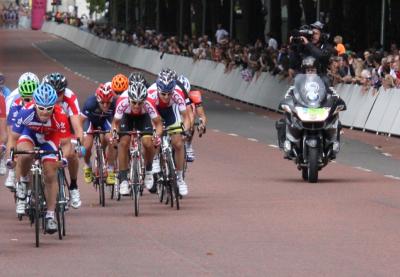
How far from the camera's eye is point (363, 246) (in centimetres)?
1511

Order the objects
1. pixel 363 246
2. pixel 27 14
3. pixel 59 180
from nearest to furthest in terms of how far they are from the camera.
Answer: pixel 363 246
pixel 59 180
pixel 27 14

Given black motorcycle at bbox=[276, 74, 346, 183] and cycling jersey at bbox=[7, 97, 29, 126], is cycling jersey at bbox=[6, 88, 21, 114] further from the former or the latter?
black motorcycle at bbox=[276, 74, 346, 183]

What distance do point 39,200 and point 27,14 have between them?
168744mm

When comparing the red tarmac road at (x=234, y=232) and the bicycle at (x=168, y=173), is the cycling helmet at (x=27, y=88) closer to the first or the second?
the red tarmac road at (x=234, y=232)

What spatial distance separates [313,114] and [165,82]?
13.3 ft

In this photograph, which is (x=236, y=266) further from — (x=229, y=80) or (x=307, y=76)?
(x=229, y=80)

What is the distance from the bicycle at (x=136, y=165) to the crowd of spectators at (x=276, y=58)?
14798 mm

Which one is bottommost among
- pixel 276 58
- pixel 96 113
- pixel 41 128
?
pixel 276 58

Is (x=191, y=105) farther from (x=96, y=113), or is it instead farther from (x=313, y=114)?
(x=96, y=113)

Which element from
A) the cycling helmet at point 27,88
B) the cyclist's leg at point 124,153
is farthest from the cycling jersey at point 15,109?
the cyclist's leg at point 124,153

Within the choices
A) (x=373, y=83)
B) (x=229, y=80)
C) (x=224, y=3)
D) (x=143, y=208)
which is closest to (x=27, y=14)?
(x=224, y=3)

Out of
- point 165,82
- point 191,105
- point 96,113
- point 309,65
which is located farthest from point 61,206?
point 309,65

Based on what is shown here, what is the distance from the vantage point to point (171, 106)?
2008 centimetres

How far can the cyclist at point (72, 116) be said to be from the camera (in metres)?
17.0
